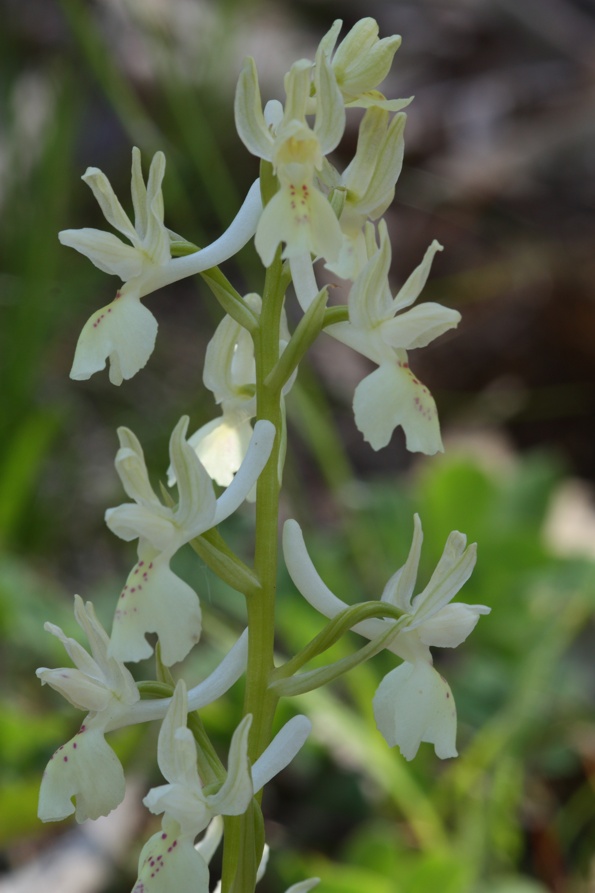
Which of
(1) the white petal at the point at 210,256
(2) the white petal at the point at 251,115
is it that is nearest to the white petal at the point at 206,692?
(1) the white petal at the point at 210,256

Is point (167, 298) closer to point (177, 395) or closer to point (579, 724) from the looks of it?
point (177, 395)

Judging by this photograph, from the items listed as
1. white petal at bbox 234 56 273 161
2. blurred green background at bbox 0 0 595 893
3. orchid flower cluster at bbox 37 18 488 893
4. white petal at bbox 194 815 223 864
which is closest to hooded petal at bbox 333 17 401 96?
orchid flower cluster at bbox 37 18 488 893

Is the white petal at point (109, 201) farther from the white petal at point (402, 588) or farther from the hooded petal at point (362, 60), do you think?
the white petal at point (402, 588)

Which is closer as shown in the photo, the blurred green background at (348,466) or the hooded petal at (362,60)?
the hooded petal at (362,60)

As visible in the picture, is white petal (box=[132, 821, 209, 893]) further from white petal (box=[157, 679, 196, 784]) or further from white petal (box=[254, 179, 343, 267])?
white petal (box=[254, 179, 343, 267])

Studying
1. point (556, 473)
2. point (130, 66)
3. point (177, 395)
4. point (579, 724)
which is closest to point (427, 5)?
point (130, 66)

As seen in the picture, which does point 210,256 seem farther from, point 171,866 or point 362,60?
point 171,866
